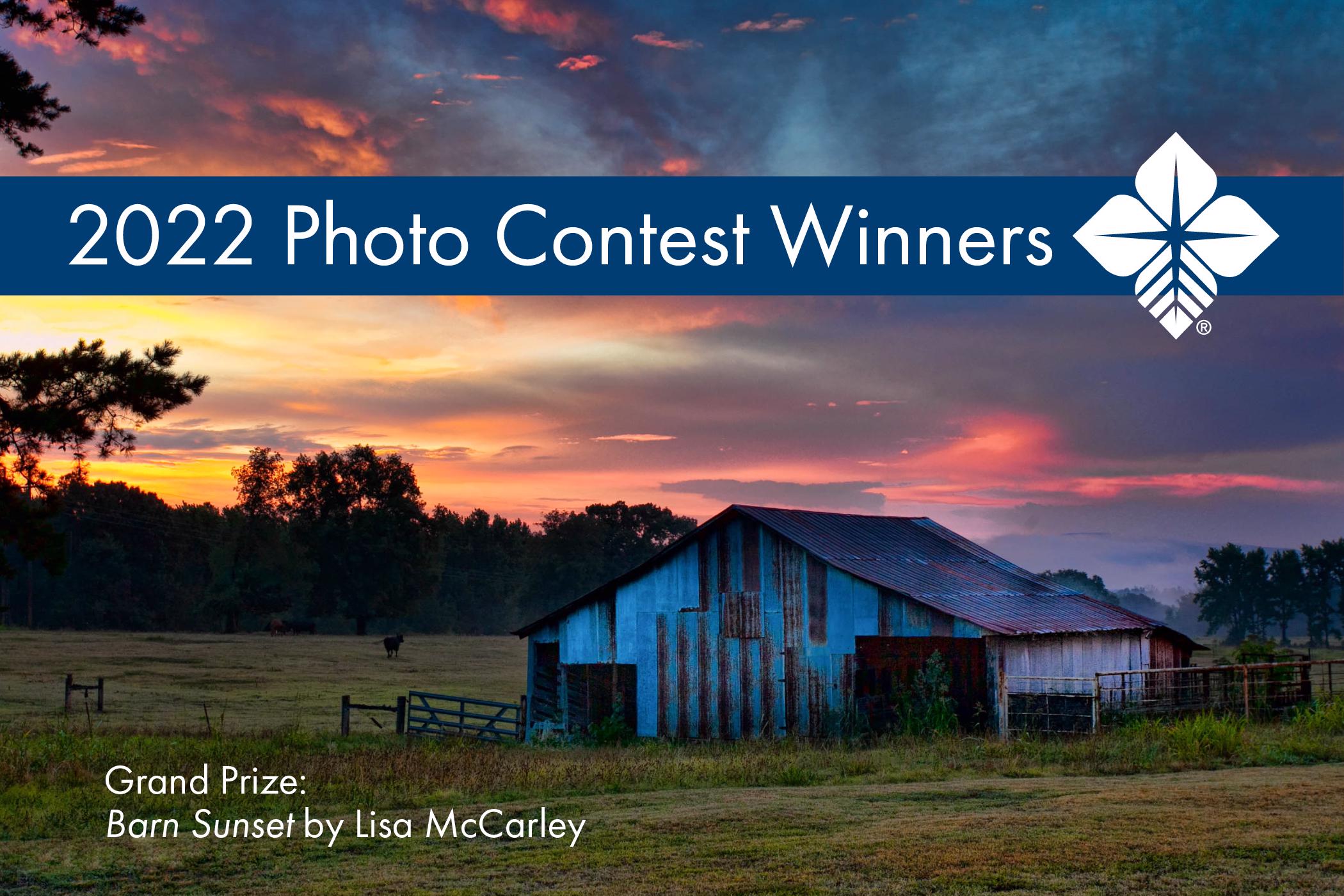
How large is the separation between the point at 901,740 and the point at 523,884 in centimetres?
1542

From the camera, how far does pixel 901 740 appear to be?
25109 mm

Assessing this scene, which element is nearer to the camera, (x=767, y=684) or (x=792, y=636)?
(x=792, y=636)

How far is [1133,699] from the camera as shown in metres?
32.3

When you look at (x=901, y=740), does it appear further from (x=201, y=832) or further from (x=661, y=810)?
(x=201, y=832)

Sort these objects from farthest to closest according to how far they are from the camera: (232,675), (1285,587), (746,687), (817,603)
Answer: (1285,587) < (232,675) < (746,687) < (817,603)

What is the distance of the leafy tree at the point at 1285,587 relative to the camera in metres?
133

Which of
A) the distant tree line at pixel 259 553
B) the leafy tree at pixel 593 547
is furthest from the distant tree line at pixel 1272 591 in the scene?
the distant tree line at pixel 259 553

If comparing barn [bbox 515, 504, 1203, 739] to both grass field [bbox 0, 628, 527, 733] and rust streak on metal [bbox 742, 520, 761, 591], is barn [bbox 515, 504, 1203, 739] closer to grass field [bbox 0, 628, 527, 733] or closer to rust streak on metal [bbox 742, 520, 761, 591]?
rust streak on metal [bbox 742, 520, 761, 591]

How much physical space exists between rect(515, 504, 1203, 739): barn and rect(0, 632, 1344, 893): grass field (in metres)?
2.94

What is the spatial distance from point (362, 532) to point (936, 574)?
76.6m

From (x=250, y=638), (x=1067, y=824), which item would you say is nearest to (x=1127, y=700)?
(x=1067, y=824)

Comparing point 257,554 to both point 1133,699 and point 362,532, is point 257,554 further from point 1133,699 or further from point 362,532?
point 1133,699

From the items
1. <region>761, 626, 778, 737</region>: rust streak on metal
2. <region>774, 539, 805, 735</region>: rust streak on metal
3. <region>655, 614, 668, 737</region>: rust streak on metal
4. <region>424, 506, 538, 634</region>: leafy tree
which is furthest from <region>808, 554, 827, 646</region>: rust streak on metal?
<region>424, 506, 538, 634</region>: leafy tree

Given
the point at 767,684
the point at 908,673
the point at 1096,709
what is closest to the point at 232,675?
the point at 767,684
